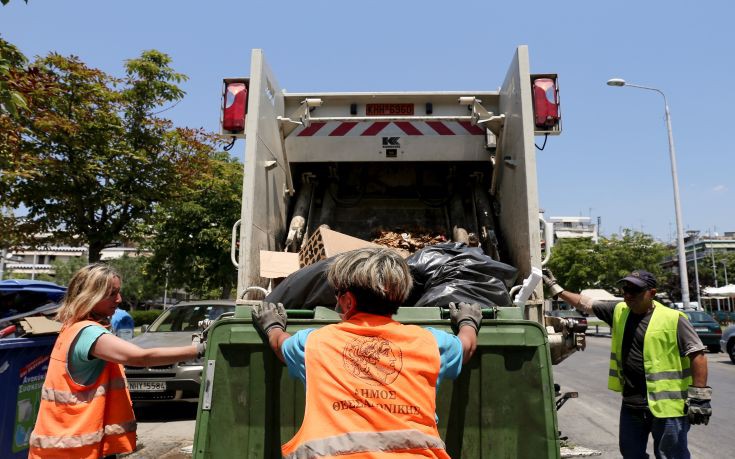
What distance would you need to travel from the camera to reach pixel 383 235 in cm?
A: 452

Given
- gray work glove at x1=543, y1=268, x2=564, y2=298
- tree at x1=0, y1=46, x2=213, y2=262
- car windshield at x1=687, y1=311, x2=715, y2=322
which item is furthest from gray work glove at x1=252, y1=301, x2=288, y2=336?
car windshield at x1=687, y1=311, x2=715, y2=322

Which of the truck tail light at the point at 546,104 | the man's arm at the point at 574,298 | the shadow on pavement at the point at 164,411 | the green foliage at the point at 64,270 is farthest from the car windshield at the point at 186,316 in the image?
the green foliage at the point at 64,270

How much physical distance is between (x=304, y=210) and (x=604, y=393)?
232 inches

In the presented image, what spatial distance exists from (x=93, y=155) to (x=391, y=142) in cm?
808

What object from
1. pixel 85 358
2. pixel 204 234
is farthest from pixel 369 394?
pixel 204 234

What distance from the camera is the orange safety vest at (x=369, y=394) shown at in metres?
1.45

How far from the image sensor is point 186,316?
750 cm

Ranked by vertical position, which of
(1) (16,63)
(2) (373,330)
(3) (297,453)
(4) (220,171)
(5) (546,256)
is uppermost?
(4) (220,171)

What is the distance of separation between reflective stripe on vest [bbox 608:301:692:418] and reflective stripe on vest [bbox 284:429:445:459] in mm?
2178

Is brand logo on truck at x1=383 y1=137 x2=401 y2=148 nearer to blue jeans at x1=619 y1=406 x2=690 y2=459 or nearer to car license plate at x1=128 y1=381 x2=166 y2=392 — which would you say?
blue jeans at x1=619 y1=406 x2=690 y2=459

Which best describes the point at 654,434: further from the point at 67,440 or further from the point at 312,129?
the point at 312,129

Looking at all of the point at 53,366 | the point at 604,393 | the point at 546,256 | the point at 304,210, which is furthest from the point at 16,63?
the point at 604,393

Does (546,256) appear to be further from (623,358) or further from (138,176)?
(138,176)

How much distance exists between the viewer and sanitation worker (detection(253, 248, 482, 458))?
4.79ft
